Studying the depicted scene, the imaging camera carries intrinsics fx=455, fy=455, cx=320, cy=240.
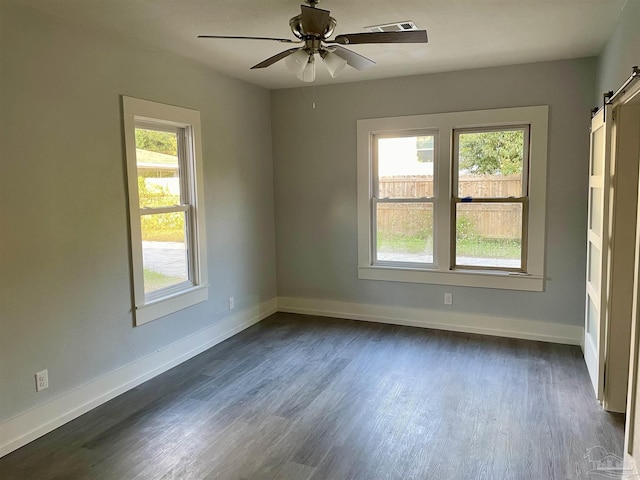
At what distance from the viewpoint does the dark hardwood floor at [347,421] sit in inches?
94.5

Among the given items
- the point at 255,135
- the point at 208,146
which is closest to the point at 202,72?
the point at 208,146

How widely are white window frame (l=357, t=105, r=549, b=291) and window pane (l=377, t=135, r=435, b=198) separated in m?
0.09

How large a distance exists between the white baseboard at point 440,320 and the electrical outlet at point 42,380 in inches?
112

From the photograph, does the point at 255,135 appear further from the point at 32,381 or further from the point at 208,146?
the point at 32,381

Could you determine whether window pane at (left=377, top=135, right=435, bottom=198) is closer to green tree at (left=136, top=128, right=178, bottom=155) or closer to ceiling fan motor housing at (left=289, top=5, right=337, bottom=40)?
green tree at (left=136, top=128, right=178, bottom=155)

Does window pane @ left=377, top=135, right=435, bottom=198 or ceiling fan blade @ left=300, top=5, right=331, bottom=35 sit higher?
ceiling fan blade @ left=300, top=5, right=331, bottom=35

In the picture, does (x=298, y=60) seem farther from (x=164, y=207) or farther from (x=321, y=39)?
(x=164, y=207)

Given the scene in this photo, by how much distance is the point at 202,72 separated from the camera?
4.01 meters

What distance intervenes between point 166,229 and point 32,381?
1476 millimetres

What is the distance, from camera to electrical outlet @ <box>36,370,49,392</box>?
2758 mm

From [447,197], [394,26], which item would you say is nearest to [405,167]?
[447,197]

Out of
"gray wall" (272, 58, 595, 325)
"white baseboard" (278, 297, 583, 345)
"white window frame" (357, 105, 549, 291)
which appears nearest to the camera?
A: "gray wall" (272, 58, 595, 325)

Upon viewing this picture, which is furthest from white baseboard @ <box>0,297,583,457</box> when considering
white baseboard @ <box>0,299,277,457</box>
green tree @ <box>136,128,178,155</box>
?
green tree @ <box>136,128,178,155</box>

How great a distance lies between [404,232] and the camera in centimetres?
479
